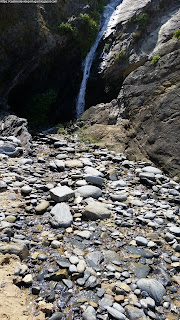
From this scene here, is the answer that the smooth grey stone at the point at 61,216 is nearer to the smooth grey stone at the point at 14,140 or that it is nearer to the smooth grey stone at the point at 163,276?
the smooth grey stone at the point at 163,276

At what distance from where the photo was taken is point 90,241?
438 centimetres

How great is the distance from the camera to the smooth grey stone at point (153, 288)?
3359 millimetres

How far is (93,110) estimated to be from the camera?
42.7 feet

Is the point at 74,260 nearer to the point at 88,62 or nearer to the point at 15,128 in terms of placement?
the point at 15,128

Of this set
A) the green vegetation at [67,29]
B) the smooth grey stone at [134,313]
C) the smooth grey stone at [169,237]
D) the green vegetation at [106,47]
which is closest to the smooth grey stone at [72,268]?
the smooth grey stone at [134,313]

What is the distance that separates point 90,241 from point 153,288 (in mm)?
1332

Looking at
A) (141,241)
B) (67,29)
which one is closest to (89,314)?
(141,241)

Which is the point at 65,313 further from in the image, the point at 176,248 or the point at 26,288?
the point at 176,248

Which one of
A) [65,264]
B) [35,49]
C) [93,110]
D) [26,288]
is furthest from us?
[35,49]

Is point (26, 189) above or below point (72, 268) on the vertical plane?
above

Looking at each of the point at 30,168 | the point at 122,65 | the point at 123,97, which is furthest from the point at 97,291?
the point at 122,65

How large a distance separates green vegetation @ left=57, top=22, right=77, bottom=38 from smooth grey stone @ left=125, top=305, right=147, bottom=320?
15.0 m

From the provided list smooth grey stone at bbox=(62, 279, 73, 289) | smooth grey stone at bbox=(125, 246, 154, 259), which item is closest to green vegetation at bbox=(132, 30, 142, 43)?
smooth grey stone at bbox=(125, 246, 154, 259)

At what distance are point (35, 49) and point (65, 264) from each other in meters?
13.2
